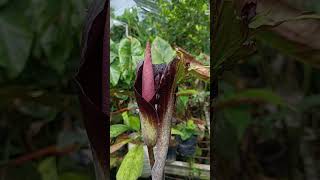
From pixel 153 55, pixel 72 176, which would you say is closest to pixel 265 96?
pixel 72 176

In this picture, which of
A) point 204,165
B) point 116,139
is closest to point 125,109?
point 116,139

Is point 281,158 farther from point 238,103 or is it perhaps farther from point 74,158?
point 74,158

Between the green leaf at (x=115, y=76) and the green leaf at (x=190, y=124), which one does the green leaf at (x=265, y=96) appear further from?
the green leaf at (x=190, y=124)

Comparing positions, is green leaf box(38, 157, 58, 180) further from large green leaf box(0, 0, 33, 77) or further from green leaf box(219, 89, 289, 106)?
green leaf box(219, 89, 289, 106)

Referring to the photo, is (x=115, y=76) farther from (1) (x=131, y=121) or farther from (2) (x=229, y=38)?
(2) (x=229, y=38)

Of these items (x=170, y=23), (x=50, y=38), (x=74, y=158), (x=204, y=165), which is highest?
(x=170, y=23)

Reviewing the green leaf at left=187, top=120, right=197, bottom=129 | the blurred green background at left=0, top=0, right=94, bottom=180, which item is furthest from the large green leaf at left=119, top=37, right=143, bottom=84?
the blurred green background at left=0, top=0, right=94, bottom=180
